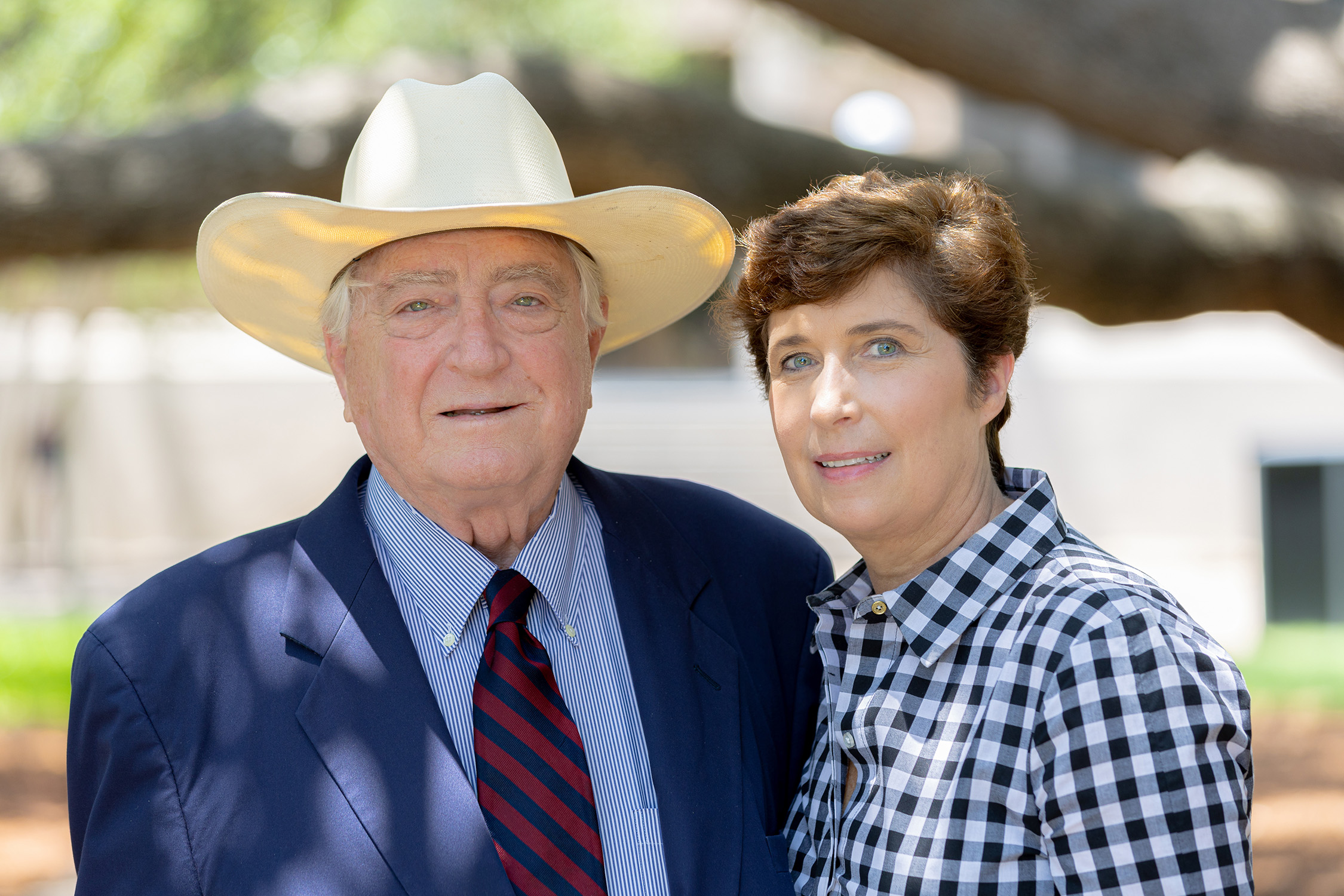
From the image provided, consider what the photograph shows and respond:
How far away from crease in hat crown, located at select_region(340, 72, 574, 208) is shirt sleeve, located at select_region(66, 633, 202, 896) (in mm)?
970

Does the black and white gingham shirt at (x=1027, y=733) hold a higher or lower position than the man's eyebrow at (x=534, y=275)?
lower

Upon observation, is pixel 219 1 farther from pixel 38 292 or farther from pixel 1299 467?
pixel 1299 467

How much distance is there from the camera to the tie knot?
2.21m

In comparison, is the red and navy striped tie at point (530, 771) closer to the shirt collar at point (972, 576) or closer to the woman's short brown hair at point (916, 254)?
the shirt collar at point (972, 576)

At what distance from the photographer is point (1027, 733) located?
5.90 ft

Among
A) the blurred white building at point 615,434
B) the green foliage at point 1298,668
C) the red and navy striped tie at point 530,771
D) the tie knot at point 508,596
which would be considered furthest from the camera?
the blurred white building at point 615,434

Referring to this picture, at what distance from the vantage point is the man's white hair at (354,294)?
2.35 m

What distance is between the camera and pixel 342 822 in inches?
76.7

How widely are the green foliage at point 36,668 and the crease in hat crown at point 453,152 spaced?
6.44 m

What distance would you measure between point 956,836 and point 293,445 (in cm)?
1504

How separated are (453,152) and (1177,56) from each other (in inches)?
115

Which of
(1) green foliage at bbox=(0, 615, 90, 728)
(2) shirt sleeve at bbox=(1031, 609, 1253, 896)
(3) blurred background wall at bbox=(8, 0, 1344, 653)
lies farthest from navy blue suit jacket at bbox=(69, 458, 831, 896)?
(1) green foliage at bbox=(0, 615, 90, 728)

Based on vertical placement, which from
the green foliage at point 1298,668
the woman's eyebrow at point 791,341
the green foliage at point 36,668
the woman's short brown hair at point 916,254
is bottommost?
the green foliage at point 1298,668

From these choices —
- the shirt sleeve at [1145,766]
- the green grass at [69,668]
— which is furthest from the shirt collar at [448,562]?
the green grass at [69,668]
